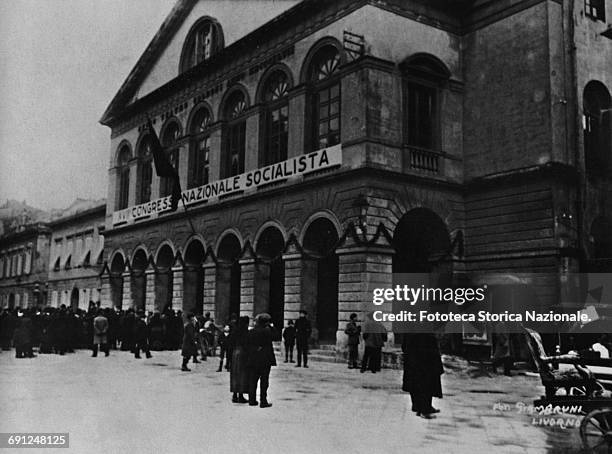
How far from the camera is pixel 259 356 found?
11352mm

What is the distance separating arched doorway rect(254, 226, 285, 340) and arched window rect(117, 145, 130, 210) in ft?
39.5

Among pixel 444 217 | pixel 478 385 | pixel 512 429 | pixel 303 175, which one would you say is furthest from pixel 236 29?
pixel 512 429

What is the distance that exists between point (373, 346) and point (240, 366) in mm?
5712

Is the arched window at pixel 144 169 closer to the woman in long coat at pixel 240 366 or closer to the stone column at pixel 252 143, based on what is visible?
the stone column at pixel 252 143

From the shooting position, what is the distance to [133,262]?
30609 millimetres

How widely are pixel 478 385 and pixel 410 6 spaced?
11.8 m

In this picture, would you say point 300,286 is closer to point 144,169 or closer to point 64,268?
point 144,169

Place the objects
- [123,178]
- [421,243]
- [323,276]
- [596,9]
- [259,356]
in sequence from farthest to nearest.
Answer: [123,178] < [323,276] < [421,243] < [596,9] < [259,356]

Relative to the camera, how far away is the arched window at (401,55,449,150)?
1997 centimetres

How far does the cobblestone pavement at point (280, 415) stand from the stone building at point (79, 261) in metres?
22.6

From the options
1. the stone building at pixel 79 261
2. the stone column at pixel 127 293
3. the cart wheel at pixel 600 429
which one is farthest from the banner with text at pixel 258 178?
the cart wheel at pixel 600 429

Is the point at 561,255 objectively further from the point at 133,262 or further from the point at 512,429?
the point at 133,262

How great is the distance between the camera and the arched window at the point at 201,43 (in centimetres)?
2400

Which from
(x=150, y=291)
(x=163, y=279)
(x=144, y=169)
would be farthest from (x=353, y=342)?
(x=144, y=169)
